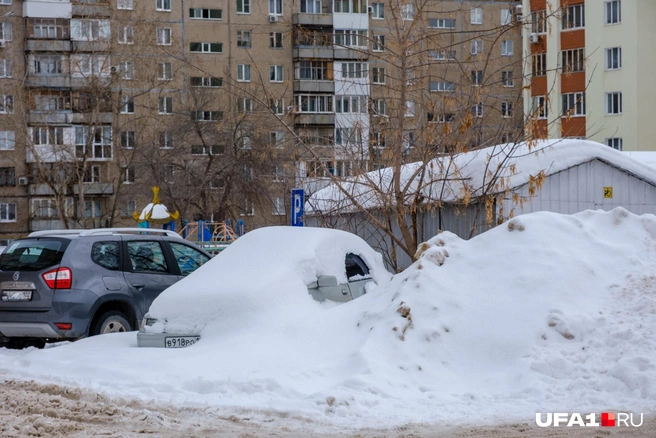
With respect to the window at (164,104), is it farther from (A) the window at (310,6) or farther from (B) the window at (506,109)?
(B) the window at (506,109)

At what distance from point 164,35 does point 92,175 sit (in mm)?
10301

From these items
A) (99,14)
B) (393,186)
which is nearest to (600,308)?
(393,186)

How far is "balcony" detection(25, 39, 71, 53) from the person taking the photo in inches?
2486

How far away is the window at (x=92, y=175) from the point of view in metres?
65.8

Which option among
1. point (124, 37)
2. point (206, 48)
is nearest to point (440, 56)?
point (124, 37)

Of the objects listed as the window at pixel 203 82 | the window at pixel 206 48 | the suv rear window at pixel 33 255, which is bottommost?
the suv rear window at pixel 33 255

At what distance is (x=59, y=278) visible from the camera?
Answer: 13.2m

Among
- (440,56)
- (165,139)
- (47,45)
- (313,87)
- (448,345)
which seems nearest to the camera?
(448,345)

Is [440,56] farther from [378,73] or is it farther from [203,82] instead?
[203,82]

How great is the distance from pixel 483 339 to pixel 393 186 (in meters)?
6.48

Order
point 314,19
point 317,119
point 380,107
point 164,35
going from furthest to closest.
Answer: point 164,35 → point 314,19 → point 317,119 → point 380,107

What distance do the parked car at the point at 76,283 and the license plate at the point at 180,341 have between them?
7.56 ft

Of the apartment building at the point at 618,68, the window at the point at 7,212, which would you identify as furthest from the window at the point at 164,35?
the apartment building at the point at 618,68

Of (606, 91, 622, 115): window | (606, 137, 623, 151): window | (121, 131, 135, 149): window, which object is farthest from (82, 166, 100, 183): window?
(606, 91, 622, 115): window
